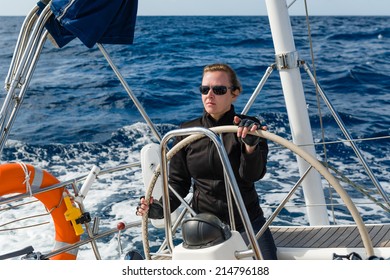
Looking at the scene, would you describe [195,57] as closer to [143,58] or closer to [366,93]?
[143,58]

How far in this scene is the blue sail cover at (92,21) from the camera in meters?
2.69

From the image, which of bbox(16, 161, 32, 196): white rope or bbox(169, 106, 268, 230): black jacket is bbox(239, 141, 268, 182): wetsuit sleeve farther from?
bbox(16, 161, 32, 196): white rope

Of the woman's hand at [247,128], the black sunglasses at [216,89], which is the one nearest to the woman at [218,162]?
the black sunglasses at [216,89]

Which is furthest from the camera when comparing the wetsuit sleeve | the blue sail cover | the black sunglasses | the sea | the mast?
the sea

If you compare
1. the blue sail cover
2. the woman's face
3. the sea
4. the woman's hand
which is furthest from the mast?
the woman's hand

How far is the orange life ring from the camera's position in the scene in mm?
2725

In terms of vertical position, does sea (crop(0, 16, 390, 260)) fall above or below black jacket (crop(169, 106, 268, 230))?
below

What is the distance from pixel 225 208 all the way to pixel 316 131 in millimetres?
5702

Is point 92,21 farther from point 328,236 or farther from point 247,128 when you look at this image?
point 328,236

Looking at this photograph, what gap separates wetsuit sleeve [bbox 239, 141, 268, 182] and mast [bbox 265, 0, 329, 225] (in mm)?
865

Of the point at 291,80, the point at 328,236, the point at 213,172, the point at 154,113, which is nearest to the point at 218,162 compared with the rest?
the point at 213,172

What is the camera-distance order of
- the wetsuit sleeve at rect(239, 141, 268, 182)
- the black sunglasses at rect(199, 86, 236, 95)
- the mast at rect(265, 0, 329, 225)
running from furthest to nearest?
the mast at rect(265, 0, 329, 225), the black sunglasses at rect(199, 86, 236, 95), the wetsuit sleeve at rect(239, 141, 268, 182)

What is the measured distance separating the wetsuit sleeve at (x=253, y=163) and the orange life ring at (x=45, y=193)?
1103 millimetres

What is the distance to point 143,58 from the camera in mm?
14047
